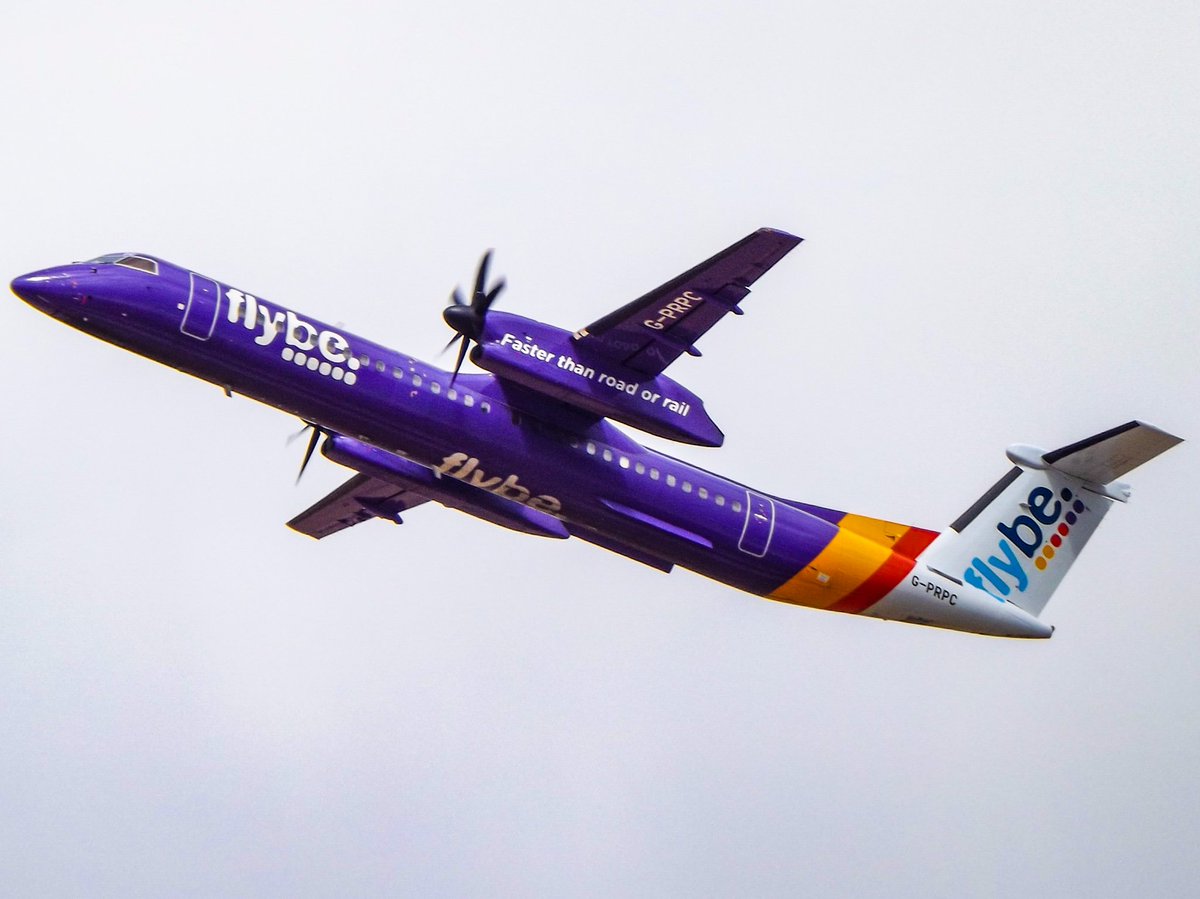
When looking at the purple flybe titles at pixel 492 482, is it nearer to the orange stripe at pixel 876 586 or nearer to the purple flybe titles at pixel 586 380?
the purple flybe titles at pixel 586 380

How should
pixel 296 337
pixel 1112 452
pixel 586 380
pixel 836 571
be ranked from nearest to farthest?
pixel 296 337, pixel 586 380, pixel 836 571, pixel 1112 452

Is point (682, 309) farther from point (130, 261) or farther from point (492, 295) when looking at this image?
point (130, 261)

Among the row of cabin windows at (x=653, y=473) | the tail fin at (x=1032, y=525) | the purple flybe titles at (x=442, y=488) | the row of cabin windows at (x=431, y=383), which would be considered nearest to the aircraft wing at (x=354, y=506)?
the purple flybe titles at (x=442, y=488)

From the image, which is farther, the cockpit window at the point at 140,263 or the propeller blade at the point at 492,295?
the propeller blade at the point at 492,295

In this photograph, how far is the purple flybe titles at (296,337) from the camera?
23.2 meters

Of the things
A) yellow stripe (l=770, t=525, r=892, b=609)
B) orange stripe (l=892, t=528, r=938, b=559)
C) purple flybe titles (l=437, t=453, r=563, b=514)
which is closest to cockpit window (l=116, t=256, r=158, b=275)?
purple flybe titles (l=437, t=453, r=563, b=514)

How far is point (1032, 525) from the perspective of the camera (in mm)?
28609

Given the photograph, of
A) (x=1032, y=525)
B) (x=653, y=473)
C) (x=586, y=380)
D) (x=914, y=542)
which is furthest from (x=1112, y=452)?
(x=586, y=380)

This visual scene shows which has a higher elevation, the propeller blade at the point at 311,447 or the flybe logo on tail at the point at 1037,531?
the flybe logo on tail at the point at 1037,531

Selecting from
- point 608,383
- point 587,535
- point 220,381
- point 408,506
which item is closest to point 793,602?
point 587,535

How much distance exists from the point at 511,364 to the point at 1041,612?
38.4 feet

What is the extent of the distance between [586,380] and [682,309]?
2.02 meters

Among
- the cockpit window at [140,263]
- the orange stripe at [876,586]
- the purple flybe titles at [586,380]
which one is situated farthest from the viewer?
the orange stripe at [876,586]

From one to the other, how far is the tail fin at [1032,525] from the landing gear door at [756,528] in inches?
139
